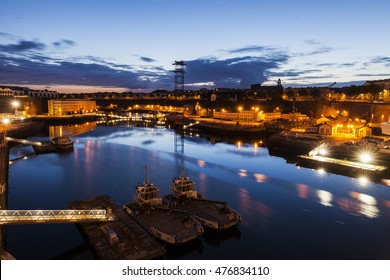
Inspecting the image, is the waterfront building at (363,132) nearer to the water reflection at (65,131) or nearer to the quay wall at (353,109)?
the quay wall at (353,109)

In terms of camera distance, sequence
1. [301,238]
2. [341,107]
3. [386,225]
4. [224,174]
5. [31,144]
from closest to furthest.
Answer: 1. [301,238]
2. [386,225]
3. [224,174]
4. [31,144]
5. [341,107]

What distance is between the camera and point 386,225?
1195 cm

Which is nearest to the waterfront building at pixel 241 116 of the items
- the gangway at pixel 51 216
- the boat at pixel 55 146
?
the boat at pixel 55 146

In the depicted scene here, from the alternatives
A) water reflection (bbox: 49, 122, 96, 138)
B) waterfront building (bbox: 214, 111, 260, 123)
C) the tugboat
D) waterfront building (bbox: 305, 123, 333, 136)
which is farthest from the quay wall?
water reflection (bbox: 49, 122, 96, 138)

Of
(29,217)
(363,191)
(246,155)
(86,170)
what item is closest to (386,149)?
(363,191)

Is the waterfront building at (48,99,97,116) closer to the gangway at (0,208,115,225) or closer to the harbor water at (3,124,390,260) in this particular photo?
the harbor water at (3,124,390,260)

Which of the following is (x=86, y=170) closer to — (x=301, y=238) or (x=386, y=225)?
(x=301, y=238)

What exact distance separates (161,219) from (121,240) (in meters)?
2.02

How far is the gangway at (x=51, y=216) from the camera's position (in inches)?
352

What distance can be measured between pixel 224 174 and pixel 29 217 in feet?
42.0

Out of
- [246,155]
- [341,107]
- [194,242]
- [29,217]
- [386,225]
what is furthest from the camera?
[341,107]

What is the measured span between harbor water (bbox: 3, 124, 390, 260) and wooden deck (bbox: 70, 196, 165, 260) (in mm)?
704

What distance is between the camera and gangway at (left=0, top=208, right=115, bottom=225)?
352 inches

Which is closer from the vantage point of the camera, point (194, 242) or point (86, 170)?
point (194, 242)
